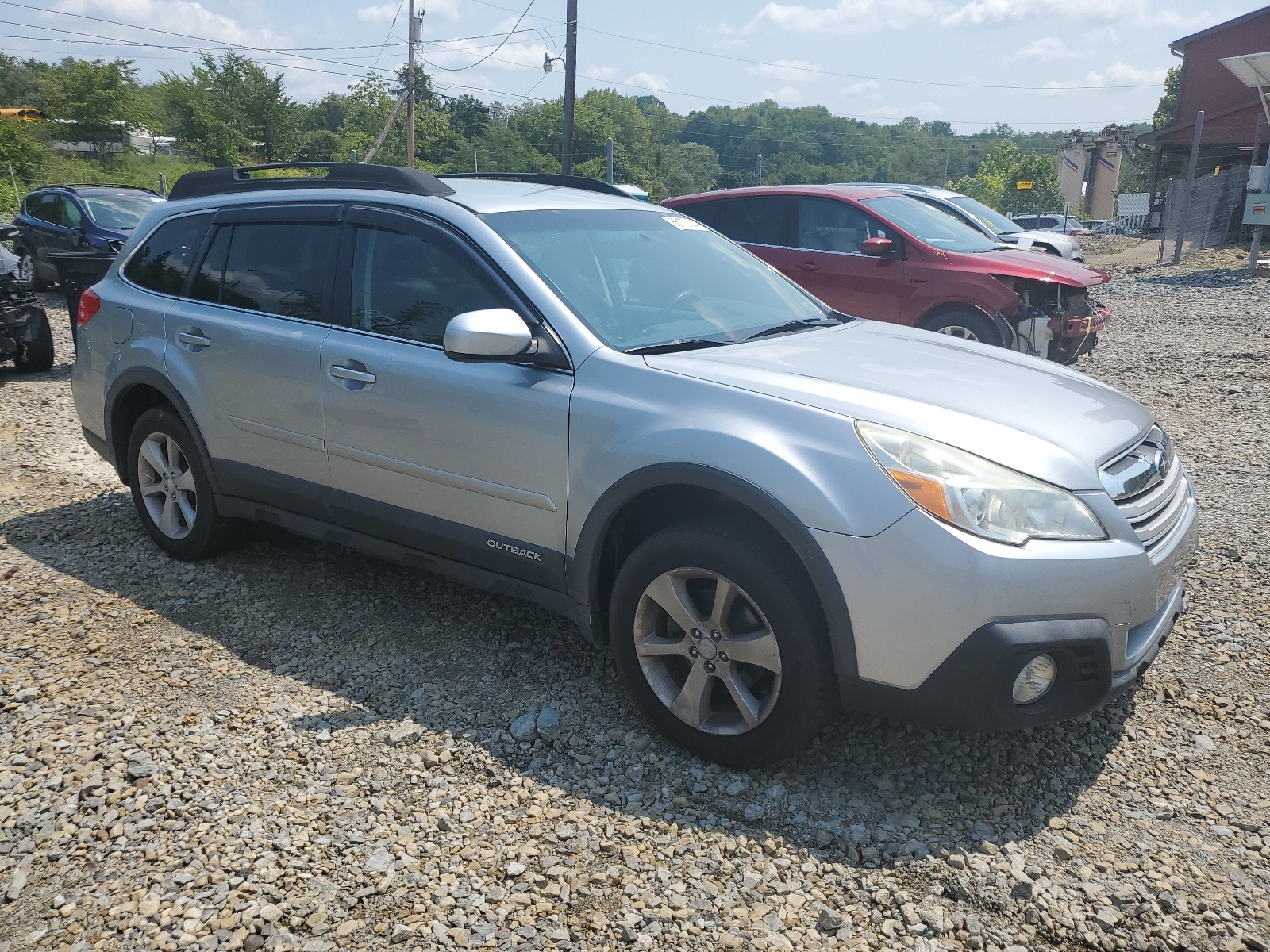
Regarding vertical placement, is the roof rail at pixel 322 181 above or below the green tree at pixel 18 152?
below

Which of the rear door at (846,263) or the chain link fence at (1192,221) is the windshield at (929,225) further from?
the chain link fence at (1192,221)

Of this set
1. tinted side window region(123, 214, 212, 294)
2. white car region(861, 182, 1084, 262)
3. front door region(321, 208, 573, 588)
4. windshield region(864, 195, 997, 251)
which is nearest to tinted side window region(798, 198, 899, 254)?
windshield region(864, 195, 997, 251)

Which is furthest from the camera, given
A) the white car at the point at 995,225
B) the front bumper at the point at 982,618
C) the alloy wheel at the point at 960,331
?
the white car at the point at 995,225

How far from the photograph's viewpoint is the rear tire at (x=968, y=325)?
8.29 metres

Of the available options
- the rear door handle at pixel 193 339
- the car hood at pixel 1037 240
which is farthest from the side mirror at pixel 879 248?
the rear door handle at pixel 193 339

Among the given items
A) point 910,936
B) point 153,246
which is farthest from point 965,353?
point 153,246

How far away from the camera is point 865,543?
2658 mm

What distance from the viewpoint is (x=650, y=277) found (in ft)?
12.7

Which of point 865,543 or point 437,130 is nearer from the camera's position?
point 865,543

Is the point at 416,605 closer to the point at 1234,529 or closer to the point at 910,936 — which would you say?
the point at 910,936

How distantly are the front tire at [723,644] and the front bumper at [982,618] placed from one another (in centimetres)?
15

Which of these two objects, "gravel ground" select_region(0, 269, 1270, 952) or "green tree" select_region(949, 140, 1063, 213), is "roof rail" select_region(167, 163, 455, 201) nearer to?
"gravel ground" select_region(0, 269, 1270, 952)

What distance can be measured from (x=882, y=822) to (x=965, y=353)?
178 centimetres

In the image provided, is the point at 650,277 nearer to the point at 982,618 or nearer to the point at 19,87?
the point at 982,618
